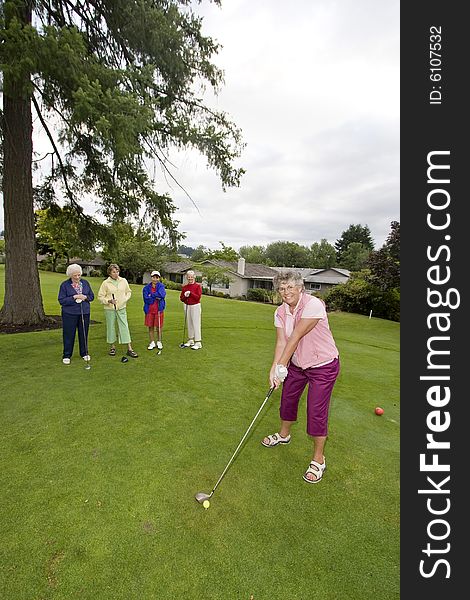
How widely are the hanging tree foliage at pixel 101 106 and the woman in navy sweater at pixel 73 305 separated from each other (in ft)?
7.57

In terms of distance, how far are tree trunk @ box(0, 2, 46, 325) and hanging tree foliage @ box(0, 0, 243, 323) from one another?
0.02 metres

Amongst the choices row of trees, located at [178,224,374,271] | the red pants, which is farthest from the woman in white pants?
row of trees, located at [178,224,374,271]

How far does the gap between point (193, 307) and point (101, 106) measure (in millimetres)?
4183

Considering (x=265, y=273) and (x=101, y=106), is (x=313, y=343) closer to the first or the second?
(x=101, y=106)

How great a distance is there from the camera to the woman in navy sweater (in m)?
5.49

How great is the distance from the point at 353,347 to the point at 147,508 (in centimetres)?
832

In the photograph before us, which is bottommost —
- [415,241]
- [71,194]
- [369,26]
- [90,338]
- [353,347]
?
[353,347]

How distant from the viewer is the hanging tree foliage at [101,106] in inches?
198

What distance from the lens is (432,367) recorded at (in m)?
2.69

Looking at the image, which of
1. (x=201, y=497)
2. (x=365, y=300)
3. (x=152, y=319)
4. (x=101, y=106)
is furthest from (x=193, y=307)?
(x=365, y=300)

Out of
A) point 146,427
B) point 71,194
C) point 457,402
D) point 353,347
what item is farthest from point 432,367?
point 71,194

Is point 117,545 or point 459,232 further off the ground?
point 459,232

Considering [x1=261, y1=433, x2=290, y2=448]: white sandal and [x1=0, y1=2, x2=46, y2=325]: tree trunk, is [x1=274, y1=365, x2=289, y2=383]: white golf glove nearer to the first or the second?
[x1=261, y1=433, x2=290, y2=448]: white sandal

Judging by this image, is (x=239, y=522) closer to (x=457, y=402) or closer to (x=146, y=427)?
(x=146, y=427)
